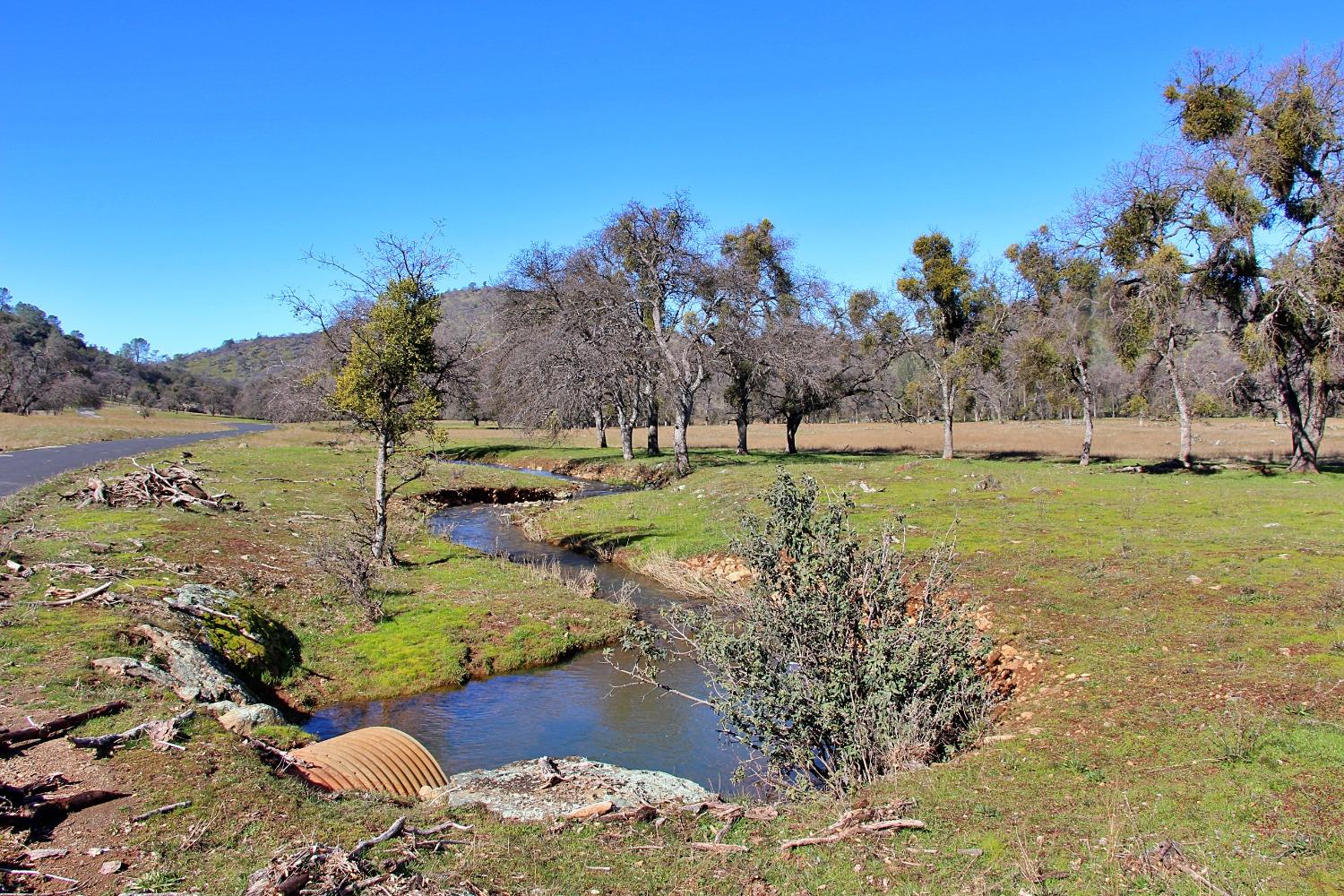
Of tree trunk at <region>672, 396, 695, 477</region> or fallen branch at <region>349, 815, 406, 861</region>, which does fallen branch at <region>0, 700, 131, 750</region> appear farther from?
tree trunk at <region>672, 396, 695, 477</region>

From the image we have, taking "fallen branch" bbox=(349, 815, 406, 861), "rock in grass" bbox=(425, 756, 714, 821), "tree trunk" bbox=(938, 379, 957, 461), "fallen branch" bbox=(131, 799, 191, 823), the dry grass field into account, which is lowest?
"rock in grass" bbox=(425, 756, 714, 821)

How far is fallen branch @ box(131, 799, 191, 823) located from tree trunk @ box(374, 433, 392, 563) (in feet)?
34.2

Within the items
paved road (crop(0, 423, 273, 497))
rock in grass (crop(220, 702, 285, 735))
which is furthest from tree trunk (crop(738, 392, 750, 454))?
rock in grass (crop(220, 702, 285, 735))

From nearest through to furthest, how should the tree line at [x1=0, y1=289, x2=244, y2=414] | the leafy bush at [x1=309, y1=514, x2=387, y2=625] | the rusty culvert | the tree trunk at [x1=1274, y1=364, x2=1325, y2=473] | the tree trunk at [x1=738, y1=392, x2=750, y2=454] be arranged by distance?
the rusty culvert
the leafy bush at [x1=309, y1=514, x2=387, y2=625]
the tree trunk at [x1=1274, y1=364, x2=1325, y2=473]
the tree trunk at [x1=738, y1=392, x2=750, y2=454]
the tree line at [x1=0, y1=289, x2=244, y2=414]

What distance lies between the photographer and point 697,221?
3334 centimetres

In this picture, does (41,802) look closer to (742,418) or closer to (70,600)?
(70,600)

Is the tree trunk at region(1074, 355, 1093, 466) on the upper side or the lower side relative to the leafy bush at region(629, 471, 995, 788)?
upper

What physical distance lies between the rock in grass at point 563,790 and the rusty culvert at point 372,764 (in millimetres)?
297

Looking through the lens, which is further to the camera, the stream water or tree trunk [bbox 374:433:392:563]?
tree trunk [bbox 374:433:392:563]

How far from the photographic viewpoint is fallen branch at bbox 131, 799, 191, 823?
555 centimetres

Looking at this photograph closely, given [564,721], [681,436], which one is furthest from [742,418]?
[564,721]

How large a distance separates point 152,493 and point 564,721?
15.0 meters

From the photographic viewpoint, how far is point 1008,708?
28.6 feet

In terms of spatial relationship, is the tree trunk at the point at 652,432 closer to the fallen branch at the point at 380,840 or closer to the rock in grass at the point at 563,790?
the rock in grass at the point at 563,790
